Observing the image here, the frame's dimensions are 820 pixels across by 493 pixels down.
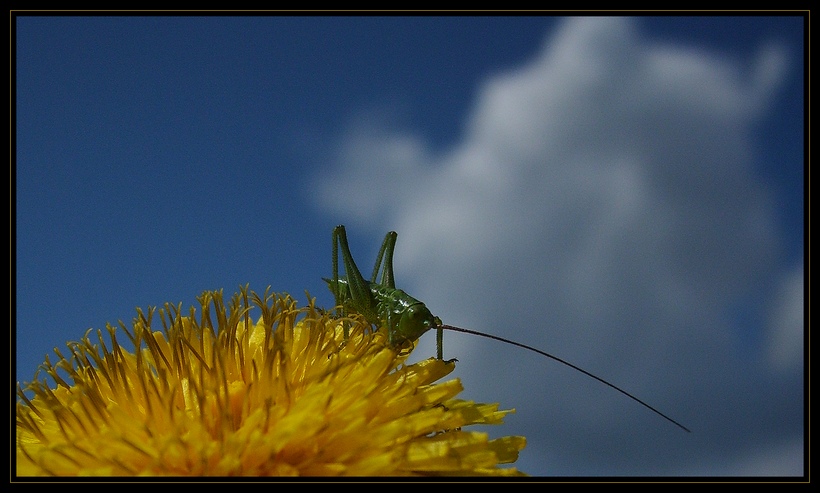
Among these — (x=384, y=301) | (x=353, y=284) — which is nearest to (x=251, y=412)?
(x=384, y=301)

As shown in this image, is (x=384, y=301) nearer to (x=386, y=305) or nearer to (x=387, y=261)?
(x=386, y=305)

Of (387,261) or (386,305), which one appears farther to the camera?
(387,261)

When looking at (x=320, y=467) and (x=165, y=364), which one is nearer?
(x=320, y=467)

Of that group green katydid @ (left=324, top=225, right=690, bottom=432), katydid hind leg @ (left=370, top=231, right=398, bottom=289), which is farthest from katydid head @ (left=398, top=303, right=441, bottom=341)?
katydid hind leg @ (left=370, top=231, right=398, bottom=289)
